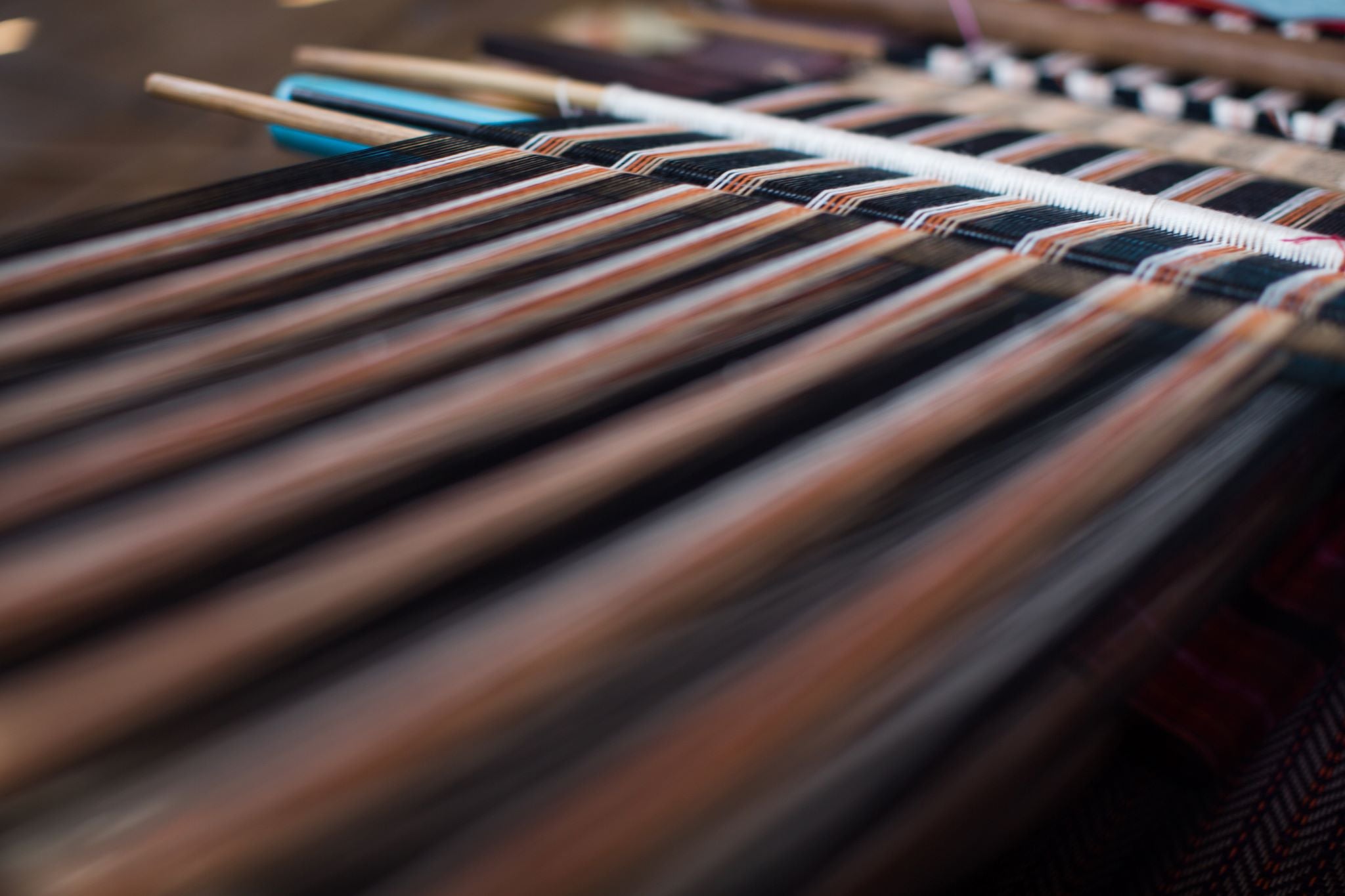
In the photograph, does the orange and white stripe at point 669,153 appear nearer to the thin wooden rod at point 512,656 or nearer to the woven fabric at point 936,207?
the woven fabric at point 936,207

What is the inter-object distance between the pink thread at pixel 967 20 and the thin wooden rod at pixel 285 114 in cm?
126

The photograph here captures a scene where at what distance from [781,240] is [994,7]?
4.68 feet

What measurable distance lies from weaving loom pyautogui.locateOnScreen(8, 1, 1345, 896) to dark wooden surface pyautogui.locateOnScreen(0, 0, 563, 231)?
89 centimetres

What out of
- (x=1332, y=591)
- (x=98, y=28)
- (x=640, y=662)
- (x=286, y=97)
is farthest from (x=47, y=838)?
(x=98, y=28)

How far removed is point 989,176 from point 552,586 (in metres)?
0.87

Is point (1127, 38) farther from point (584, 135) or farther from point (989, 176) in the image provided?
point (584, 135)

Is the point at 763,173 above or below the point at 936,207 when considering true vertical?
above

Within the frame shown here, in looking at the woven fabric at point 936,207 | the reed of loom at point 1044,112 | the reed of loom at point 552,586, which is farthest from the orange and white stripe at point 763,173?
the reed of loom at point 1044,112

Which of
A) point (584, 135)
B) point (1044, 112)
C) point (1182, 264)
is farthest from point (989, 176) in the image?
point (1044, 112)

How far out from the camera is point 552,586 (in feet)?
1.86

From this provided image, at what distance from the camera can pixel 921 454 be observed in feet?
2.23

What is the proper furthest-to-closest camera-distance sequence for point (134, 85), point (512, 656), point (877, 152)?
point (134, 85) < point (877, 152) < point (512, 656)

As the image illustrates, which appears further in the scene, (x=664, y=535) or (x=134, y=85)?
(x=134, y=85)

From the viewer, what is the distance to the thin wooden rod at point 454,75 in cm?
163
